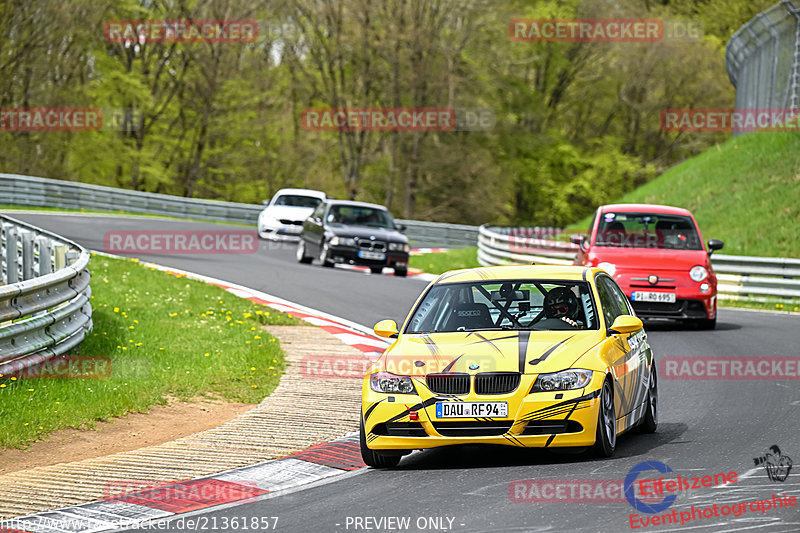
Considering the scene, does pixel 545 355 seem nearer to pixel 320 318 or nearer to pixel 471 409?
pixel 471 409

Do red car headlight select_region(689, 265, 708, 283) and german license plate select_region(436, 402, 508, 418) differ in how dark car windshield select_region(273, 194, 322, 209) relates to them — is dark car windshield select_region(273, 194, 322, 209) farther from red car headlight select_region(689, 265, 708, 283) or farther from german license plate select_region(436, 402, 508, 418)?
german license plate select_region(436, 402, 508, 418)

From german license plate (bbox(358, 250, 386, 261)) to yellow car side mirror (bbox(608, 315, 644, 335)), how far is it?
18015mm

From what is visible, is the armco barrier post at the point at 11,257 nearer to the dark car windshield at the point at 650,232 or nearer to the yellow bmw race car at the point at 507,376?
the dark car windshield at the point at 650,232

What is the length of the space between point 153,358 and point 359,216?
51.1 feet

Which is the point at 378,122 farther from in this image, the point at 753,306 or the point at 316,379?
the point at 316,379

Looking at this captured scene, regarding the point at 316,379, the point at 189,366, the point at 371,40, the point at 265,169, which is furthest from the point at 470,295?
the point at 265,169

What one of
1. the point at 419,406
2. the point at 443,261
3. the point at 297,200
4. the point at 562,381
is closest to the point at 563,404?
the point at 562,381

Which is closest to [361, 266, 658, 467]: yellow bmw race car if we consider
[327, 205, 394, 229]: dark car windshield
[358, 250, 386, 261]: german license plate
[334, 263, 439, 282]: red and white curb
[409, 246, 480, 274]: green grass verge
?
[334, 263, 439, 282]: red and white curb

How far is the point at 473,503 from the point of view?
677 centimetres

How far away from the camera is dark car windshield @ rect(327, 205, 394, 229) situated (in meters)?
27.7

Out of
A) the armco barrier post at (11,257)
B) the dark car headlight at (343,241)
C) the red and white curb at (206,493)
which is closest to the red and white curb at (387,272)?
the dark car headlight at (343,241)

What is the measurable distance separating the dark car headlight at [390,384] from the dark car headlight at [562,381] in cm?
84

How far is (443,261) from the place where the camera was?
33.7 metres

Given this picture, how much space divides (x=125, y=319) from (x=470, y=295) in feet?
23.9
